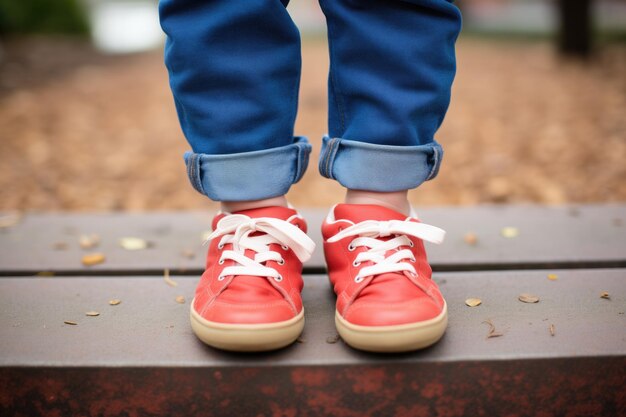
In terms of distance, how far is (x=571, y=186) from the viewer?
2084 mm

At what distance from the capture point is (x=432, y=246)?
1.17 metres

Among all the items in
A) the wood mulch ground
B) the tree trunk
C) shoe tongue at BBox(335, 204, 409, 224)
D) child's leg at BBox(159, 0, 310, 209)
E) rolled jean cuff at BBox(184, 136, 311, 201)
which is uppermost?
child's leg at BBox(159, 0, 310, 209)

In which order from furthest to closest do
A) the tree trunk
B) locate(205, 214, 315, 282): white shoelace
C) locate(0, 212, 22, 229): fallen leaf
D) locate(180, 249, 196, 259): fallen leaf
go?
1. the tree trunk
2. locate(0, 212, 22, 229): fallen leaf
3. locate(180, 249, 196, 259): fallen leaf
4. locate(205, 214, 315, 282): white shoelace

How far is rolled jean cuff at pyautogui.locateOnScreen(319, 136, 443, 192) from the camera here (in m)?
0.86

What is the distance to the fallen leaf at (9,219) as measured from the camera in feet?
4.36

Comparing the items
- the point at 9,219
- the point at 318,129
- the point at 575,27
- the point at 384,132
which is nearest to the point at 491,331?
the point at 384,132

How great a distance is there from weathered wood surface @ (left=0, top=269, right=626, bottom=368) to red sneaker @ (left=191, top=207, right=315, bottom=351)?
0.13 ft

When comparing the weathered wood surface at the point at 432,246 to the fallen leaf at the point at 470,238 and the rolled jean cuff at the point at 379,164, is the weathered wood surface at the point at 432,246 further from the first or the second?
the rolled jean cuff at the point at 379,164

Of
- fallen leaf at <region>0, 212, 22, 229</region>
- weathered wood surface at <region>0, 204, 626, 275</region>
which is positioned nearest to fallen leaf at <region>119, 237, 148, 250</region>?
weathered wood surface at <region>0, 204, 626, 275</region>

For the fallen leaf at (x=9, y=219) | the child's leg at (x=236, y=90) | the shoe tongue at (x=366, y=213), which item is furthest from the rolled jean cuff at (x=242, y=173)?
the fallen leaf at (x=9, y=219)

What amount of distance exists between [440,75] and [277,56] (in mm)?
247

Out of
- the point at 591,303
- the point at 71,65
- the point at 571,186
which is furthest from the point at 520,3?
the point at 591,303

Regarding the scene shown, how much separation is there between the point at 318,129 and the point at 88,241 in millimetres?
1846

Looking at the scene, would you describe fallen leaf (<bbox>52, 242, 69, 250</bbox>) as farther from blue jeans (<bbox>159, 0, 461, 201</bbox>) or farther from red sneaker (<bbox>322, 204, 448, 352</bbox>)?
red sneaker (<bbox>322, 204, 448, 352</bbox>)
